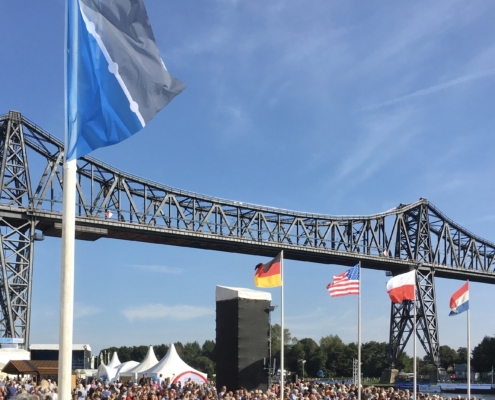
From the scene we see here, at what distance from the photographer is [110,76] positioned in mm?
8680

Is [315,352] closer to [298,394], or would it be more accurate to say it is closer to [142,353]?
[142,353]

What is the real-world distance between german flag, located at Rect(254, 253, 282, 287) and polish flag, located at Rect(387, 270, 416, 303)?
6.51m

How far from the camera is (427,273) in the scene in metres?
89.9

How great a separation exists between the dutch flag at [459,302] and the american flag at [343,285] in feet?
26.7

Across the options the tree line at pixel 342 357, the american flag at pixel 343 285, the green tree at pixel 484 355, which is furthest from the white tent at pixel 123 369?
the green tree at pixel 484 355

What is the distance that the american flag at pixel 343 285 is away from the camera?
94.5ft

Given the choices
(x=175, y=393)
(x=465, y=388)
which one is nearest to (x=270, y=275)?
(x=175, y=393)

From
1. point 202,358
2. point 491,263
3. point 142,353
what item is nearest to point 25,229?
point 491,263

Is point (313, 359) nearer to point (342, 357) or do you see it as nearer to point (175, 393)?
point (342, 357)

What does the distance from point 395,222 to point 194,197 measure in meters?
31.7

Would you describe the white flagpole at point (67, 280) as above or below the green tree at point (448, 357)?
above

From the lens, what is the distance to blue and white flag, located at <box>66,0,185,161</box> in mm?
8531

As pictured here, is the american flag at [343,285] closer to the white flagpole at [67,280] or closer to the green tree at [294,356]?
the white flagpole at [67,280]

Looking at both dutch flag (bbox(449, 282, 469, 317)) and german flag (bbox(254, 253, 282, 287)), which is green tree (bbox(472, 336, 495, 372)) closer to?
dutch flag (bbox(449, 282, 469, 317))
